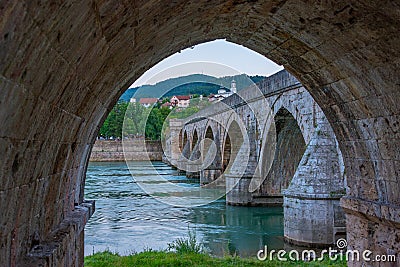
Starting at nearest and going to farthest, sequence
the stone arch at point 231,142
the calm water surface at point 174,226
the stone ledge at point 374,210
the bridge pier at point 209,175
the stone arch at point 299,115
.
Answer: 1. the stone ledge at point 374,210
2. the calm water surface at point 174,226
3. the stone arch at point 299,115
4. the stone arch at point 231,142
5. the bridge pier at point 209,175

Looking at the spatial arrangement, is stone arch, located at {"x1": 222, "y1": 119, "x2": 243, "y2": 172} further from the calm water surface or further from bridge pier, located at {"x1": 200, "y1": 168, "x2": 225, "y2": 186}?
the calm water surface

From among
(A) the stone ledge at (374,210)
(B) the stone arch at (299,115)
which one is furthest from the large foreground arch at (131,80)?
(B) the stone arch at (299,115)

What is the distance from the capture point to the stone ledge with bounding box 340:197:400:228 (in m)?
4.41

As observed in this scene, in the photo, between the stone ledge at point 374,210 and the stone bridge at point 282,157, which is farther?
the stone bridge at point 282,157

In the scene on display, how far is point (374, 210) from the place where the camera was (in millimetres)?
4777

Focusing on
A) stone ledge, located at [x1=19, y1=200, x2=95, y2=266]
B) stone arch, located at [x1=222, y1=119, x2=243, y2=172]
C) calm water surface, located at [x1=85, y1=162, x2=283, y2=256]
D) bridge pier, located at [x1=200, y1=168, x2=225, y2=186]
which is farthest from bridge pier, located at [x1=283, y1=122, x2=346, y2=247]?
bridge pier, located at [x1=200, y1=168, x2=225, y2=186]

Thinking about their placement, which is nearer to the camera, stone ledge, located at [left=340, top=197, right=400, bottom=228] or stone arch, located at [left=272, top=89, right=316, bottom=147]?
stone ledge, located at [left=340, top=197, right=400, bottom=228]

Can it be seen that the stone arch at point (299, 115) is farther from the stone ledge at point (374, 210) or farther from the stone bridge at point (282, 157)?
the stone ledge at point (374, 210)

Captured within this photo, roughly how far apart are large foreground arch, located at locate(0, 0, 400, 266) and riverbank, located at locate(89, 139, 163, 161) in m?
51.0

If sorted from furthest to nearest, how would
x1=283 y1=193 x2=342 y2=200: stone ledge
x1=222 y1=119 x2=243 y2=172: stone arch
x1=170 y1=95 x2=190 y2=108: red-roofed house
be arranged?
x1=170 y1=95 x2=190 y2=108: red-roofed house
x1=222 y1=119 x2=243 y2=172: stone arch
x1=283 y1=193 x2=342 y2=200: stone ledge

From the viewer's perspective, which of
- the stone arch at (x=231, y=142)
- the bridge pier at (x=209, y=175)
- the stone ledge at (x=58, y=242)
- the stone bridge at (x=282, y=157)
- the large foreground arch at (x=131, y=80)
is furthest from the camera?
the bridge pier at (x=209, y=175)

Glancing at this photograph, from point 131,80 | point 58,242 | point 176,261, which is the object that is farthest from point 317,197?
point 58,242

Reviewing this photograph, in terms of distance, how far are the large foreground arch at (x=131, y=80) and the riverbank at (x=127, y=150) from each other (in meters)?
51.0

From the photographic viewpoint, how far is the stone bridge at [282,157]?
415 inches
